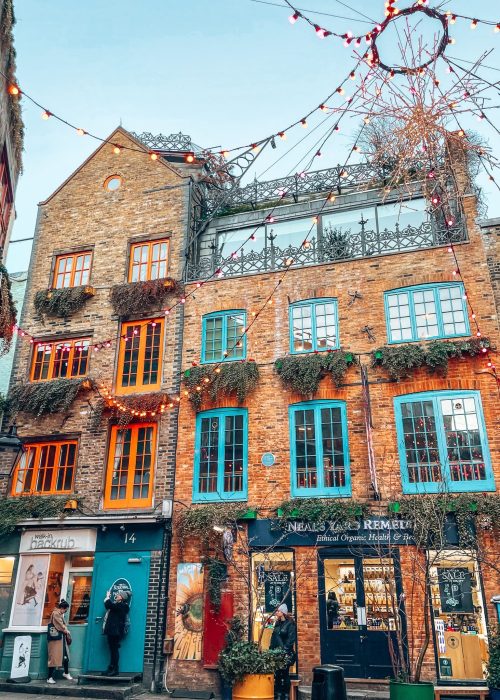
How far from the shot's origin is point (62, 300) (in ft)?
51.6

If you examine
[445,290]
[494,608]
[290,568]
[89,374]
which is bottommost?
[494,608]

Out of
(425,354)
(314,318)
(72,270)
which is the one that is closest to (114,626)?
(314,318)

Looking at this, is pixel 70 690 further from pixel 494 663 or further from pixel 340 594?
pixel 494 663

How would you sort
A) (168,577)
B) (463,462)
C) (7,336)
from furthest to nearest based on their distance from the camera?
(168,577), (463,462), (7,336)

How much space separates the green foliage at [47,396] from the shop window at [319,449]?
542cm

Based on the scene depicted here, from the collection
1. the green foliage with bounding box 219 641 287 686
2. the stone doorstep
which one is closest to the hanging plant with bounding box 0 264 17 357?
the green foliage with bounding box 219 641 287 686

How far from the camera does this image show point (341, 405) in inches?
499

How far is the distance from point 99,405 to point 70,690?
237 inches

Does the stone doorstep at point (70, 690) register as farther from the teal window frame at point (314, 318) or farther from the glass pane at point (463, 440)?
the teal window frame at point (314, 318)

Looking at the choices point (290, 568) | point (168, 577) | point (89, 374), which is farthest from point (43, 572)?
point (290, 568)

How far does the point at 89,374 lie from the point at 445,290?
883 centimetres

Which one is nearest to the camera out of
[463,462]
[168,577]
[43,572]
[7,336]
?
[7,336]

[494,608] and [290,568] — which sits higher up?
[290,568]

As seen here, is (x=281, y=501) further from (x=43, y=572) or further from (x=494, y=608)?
(x=43, y=572)
